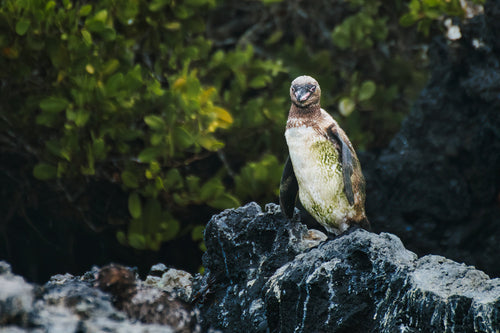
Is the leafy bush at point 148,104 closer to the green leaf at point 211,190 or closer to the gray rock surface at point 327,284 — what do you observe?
the green leaf at point 211,190

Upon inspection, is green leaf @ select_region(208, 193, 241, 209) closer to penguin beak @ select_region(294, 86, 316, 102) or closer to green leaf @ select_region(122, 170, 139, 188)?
green leaf @ select_region(122, 170, 139, 188)

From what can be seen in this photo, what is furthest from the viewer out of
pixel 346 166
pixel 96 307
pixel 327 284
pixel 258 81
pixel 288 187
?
pixel 258 81

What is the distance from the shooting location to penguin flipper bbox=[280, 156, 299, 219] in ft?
10.5

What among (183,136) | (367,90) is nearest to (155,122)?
(183,136)

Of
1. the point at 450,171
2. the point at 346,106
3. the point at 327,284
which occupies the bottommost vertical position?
the point at 327,284

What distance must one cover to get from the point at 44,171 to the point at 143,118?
72 cm

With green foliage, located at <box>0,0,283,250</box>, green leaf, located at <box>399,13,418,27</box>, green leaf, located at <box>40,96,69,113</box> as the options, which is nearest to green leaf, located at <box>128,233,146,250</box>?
green foliage, located at <box>0,0,283,250</box>

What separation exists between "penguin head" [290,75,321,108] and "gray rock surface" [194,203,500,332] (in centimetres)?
54

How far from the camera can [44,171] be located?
13.6 ft

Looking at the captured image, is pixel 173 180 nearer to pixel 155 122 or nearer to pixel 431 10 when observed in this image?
pixel 155 122

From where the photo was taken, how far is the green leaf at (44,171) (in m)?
4.11

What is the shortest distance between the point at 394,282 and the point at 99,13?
2397 millimetres

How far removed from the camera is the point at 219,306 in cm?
305

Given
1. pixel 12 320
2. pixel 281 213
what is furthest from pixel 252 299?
pixel 12 320
